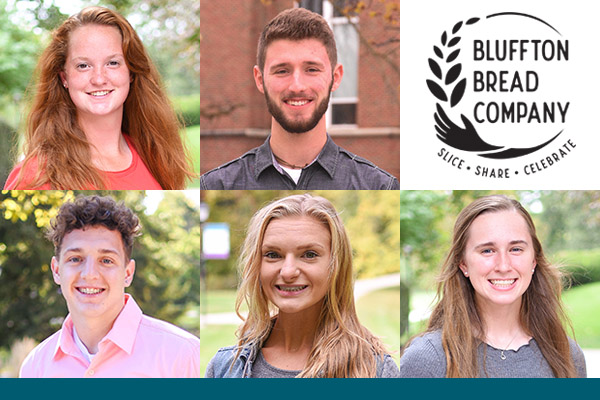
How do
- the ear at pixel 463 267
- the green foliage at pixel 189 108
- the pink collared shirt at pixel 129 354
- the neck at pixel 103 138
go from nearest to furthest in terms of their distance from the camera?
the ear at pixel 463 267
the pink collared shirt at pixel 129 354
the neck at pixel 103 138
the green foliage at pixel 189 108

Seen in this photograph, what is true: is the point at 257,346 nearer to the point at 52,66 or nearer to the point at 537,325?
the point at 537,325

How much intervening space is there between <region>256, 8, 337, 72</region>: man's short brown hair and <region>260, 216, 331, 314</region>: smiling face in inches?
47.8

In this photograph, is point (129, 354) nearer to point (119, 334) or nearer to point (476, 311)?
point (119, 334)

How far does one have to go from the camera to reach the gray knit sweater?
4.27 metres

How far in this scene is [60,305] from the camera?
19.6ft

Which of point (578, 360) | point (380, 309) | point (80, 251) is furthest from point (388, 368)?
point (380, 309)

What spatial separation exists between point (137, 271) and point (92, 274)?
139cm

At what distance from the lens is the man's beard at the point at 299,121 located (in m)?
4.57

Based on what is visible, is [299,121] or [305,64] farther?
[299,121]

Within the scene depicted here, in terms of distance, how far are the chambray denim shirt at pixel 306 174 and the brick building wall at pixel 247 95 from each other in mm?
1035

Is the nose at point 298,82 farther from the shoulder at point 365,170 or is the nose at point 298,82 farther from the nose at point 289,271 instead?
the nose at point 289,271

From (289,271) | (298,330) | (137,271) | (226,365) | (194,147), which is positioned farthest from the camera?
(137,271)

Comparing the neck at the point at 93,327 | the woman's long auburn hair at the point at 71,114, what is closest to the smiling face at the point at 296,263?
the neck at the point at 93,327

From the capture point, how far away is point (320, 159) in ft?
15.5
